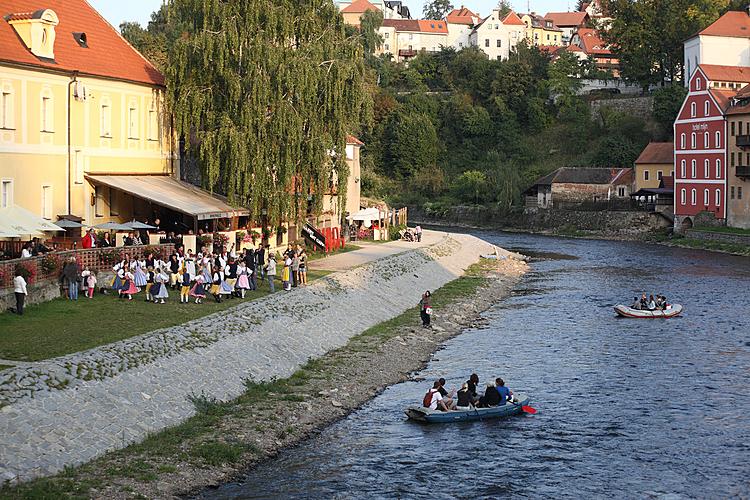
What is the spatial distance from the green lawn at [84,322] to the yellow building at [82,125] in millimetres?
7893

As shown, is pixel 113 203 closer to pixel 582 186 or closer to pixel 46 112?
pixel 46 112

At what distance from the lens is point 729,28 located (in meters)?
103

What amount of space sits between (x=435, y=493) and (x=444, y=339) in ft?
62.8

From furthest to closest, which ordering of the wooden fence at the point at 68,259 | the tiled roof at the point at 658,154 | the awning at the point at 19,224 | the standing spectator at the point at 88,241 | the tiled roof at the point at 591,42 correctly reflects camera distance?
the tiled roof at the point at 591,42 → the tiled roof at the point at 658,154 → the standing spectator at the point at 88,241 → the awning at the point at 19,224 → the wooden fence at the point at 68,259

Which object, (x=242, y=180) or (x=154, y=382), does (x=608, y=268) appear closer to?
(x=242, y=180)

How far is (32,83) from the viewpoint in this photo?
131ft

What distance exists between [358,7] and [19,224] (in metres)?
144

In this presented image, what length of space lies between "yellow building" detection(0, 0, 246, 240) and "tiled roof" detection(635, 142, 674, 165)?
62290 millimetres

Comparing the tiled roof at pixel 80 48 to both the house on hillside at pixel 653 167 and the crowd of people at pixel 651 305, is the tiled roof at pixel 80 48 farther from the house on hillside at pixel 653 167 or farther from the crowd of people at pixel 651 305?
the house on hillside at pixel 653 167

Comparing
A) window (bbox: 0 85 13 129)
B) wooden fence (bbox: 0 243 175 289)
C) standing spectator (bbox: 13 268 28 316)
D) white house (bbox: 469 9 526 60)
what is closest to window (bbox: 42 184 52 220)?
window (bbox: 0 85 13 129)

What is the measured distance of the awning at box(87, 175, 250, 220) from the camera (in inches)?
1682

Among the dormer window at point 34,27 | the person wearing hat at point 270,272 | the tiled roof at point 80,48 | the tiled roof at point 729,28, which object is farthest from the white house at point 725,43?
the dormer window at point 34,27

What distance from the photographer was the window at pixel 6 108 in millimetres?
38562

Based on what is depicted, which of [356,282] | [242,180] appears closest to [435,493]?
[356,282]
